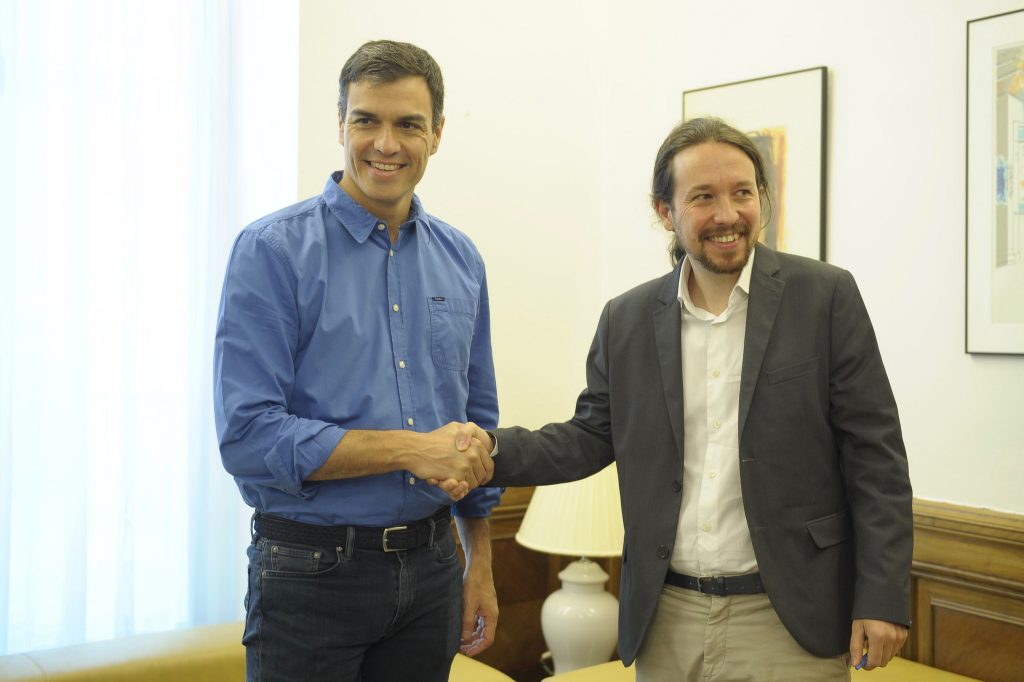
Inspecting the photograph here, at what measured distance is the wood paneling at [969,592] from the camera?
8.71ft

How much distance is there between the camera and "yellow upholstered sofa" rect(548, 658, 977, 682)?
2703 millimetres

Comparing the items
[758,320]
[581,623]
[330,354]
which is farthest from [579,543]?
[330,354]

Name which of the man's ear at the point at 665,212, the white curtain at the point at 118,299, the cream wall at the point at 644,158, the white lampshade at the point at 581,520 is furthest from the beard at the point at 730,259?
the white curtain at the point at 118,299

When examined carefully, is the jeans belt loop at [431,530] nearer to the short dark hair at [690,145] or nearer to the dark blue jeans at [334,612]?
the dark blue jeans at [334,612]

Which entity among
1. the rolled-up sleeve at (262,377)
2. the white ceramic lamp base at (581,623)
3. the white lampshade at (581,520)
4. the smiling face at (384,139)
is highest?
the smiling face at (384,139)

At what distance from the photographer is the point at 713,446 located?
5.96 feet

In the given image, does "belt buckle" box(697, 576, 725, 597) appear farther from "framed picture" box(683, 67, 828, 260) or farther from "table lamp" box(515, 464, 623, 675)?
"framed picture" box(683, 67, 828, 260)

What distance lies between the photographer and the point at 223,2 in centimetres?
297

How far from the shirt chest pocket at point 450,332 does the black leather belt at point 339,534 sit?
0.31m

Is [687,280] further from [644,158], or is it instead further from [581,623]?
[644,158]

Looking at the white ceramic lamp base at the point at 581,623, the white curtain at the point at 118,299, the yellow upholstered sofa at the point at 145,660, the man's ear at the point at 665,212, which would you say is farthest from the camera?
the white ceramic lamp base at the point at 581,623

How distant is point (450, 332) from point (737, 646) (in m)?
0.77

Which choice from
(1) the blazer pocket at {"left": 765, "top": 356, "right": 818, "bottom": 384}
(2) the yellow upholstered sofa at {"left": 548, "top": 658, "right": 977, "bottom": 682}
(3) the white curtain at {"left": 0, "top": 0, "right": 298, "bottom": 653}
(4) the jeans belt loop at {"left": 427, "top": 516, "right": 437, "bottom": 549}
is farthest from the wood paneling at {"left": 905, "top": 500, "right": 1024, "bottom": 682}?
(3) the white curtain at {"left": 0, "top": 0, "right": 298, "bottom": 653}

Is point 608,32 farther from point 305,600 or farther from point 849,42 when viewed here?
point 305,600
